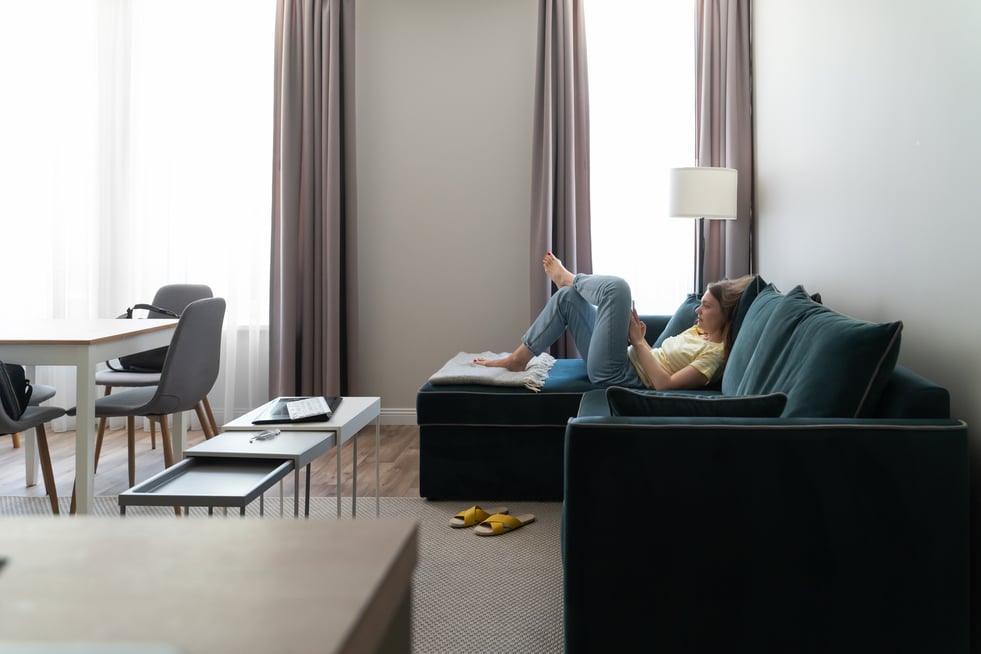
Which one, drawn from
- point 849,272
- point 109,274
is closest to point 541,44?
point 849,272

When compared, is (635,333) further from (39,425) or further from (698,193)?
(39,425)

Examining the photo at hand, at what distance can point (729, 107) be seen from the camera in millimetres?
4523

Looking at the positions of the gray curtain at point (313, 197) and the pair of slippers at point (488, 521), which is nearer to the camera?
the pair of slippers at point (488, 521)

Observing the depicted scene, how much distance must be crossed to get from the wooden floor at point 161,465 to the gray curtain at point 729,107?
2018 mm

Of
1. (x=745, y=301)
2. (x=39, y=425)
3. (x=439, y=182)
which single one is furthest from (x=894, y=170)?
(x=39, y=425)

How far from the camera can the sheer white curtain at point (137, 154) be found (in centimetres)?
491

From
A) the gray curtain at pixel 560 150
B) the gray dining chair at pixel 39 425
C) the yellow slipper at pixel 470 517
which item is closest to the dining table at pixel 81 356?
the gray dining chair at pixel 39 425

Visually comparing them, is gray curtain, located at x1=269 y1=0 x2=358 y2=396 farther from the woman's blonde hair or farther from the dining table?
the woman's blonde hair

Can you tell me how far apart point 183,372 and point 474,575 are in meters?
1.47

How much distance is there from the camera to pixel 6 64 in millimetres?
4910

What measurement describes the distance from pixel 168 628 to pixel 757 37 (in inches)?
184

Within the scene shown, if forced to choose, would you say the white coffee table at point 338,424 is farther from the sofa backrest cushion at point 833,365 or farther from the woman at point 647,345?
the sofa backrest cushion at point 833,365

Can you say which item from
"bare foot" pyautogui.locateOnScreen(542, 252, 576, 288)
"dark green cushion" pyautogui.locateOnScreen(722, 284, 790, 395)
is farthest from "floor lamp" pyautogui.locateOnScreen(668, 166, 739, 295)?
"dark green cushion" pyautogui.locateOnScreen(722, 284, 790, 395)

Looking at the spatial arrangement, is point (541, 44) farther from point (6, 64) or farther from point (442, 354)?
point (6, 64)
